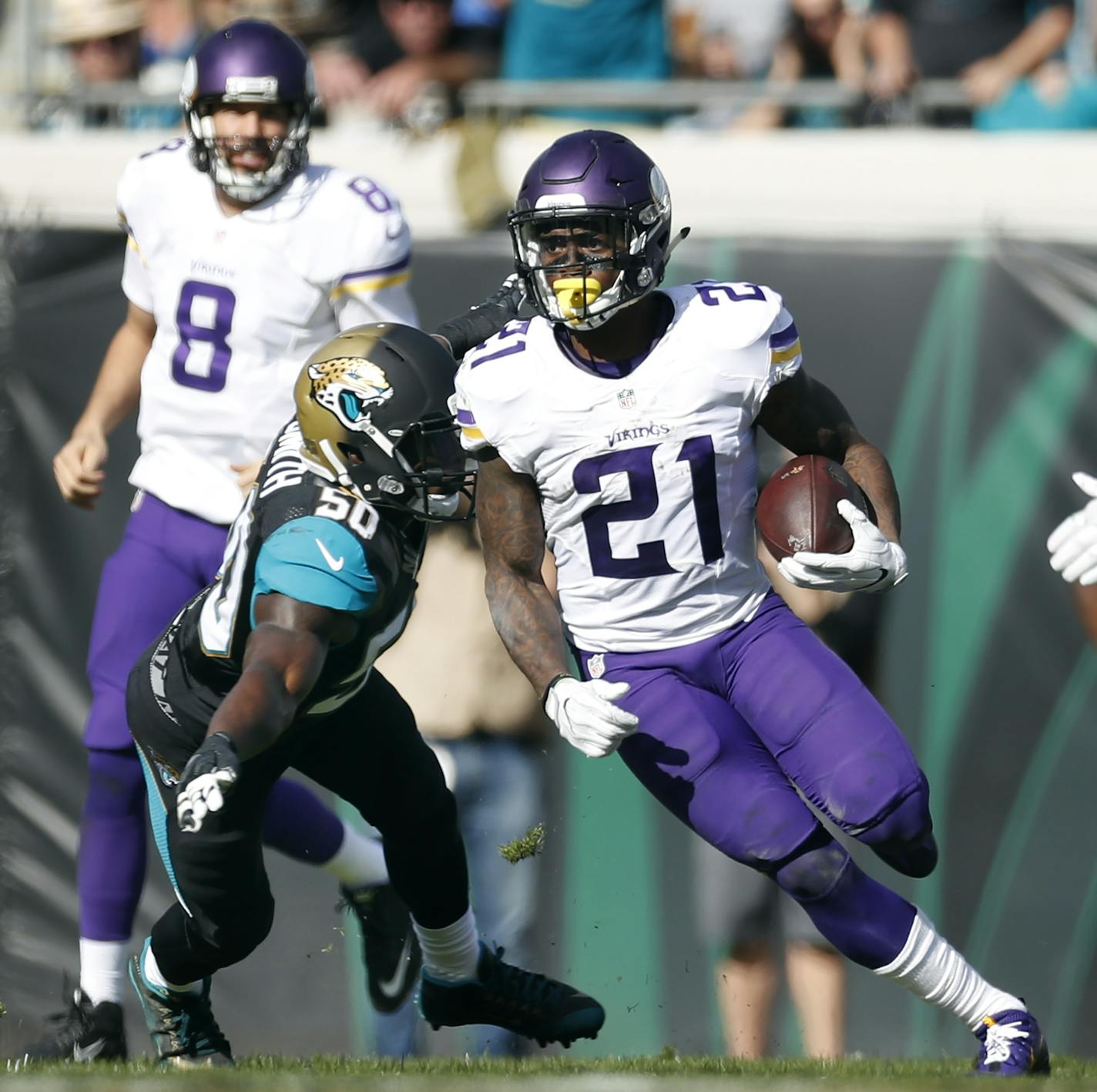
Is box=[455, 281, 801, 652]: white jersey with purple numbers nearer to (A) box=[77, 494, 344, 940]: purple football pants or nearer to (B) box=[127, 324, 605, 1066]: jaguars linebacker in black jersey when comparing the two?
(B) box=[127, 324, 605, 1066]: jaguars linebacker in black jersey

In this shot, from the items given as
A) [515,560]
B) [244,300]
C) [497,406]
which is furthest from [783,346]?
[244,300]

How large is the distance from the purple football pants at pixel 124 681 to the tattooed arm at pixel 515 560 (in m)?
1.02

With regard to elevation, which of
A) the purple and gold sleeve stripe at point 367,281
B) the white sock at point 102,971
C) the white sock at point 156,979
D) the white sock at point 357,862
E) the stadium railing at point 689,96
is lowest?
the white sock at point 102,971

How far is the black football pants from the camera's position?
3996 mm

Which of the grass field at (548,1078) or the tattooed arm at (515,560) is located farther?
the tattooed arm at (515,560)

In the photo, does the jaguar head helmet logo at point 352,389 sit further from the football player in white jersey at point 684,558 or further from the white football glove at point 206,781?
the white football glove at point 206,781

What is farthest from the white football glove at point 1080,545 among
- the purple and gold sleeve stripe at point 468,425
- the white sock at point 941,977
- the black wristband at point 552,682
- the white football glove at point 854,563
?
the purple and gold sleeve stripe at point 468,425

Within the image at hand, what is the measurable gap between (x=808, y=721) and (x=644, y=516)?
21.8 inches

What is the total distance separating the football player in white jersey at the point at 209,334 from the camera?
182 inches

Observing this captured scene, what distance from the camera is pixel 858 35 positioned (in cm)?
613

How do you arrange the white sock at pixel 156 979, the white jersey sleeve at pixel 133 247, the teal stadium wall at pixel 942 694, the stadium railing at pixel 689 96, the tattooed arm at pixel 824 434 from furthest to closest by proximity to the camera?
the stadium railing at pixel 689 96 → the teal stadium wall at pixel 942 694 → the white jersey sleeve at pixel 133 247 → the white sock at pixel 156 979 → the tattooed arm at pixel 824 434

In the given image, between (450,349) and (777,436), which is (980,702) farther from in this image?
(450,349)

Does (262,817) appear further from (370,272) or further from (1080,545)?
(1080,545)

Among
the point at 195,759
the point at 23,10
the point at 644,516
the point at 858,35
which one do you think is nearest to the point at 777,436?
the point at 644,516
